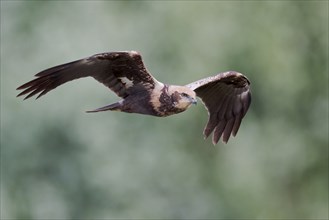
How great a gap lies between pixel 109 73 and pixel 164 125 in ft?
34.1

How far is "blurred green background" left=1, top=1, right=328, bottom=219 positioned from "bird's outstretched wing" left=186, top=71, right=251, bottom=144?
6962 millimetres

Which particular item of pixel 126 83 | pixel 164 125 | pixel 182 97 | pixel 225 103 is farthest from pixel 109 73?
pixel 164 125

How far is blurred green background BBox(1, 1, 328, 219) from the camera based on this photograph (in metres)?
20.8

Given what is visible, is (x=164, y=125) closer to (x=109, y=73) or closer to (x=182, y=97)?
(x=109, y=73)

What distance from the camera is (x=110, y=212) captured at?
2166cm

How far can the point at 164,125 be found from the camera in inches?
864

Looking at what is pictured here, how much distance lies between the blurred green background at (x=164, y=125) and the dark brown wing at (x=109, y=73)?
8.27m

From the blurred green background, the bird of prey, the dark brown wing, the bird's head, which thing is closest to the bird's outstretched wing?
the bird of prey

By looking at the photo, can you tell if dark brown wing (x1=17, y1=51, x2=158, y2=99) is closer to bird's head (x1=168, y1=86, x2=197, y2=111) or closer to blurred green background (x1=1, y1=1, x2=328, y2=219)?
bird's head (x1=168, y1=86, x2=197, y2=111)

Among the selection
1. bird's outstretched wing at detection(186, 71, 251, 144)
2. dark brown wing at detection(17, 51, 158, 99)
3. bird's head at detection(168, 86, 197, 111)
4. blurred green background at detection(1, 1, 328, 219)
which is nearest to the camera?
bird's head at detection(168, 86, 197, 111)

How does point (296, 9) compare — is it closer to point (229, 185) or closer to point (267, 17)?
point (267, 17)

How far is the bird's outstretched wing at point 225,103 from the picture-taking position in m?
12.9

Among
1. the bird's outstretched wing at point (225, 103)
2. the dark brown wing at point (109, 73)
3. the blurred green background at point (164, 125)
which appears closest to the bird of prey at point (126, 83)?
the dark brown wing at point (109, 73)

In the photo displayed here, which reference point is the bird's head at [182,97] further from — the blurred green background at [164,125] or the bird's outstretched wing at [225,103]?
the blurred green background at [164,125]
